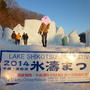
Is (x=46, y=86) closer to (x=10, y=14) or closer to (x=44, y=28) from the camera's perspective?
(x=44, y=28)

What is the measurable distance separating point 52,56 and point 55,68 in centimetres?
34

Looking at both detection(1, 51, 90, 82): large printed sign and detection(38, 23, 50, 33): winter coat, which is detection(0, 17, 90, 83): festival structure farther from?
detection(38, 23, 50, 33): winter coat

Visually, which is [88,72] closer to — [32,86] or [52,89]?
[52,89]

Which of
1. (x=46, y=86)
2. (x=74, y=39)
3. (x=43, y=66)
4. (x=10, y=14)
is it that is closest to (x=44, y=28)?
(x=43, y=66)

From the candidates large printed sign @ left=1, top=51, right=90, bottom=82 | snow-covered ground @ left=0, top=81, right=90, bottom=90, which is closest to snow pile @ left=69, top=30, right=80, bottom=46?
large printed sign @ left=1, top=51, right=90, bottom=82

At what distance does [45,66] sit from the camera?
3775 mm

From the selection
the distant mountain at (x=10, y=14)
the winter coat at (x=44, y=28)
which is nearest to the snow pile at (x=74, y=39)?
the winter coat at (x=44, y=28)

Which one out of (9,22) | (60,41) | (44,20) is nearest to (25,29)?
(60,41)

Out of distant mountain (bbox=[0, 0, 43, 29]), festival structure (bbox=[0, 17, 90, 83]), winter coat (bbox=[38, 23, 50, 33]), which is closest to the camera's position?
festival structure (bbox=[0, 17, 90, 83])

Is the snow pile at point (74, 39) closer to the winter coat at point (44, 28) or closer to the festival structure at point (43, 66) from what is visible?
the winter coat at point (44, 28)

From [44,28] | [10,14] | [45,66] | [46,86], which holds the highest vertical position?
[10,14]

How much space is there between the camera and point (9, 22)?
31797 millimetres

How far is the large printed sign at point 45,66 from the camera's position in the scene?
371 cm

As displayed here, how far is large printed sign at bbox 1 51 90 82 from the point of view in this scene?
146 inches
